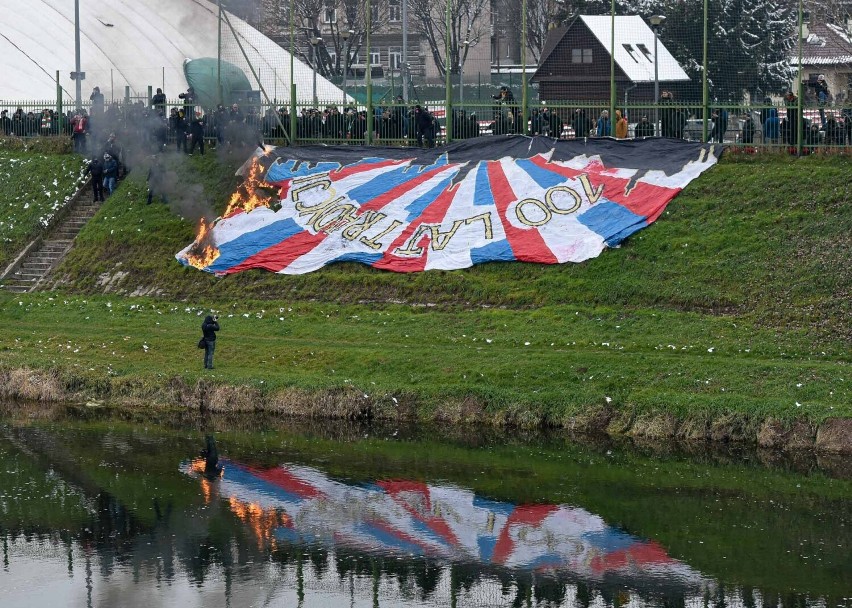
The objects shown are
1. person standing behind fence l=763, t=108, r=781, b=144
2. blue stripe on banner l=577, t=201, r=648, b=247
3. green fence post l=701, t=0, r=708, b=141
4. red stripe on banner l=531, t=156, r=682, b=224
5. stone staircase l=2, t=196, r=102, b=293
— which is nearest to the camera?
blue stripe on banner l=577, t=201, r=648, b=247

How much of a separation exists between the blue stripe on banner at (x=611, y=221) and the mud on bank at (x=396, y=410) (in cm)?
932

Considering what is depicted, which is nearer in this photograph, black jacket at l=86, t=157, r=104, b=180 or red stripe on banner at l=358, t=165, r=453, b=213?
red stripe on banner at l=358, t=165, r=453, b=213

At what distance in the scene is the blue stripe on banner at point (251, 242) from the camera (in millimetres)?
45562

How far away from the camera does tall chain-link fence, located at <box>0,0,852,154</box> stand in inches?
1810

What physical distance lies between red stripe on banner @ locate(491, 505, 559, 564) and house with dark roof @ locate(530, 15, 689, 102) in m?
21.8

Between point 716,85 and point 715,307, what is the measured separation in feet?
35.6

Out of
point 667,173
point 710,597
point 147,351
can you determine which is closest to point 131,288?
point 147,351

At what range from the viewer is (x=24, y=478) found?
3161 centimetres

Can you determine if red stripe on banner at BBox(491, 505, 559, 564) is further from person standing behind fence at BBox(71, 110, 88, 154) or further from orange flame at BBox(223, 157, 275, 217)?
person standing behind fence at BBox(71, 110, 88, 154)

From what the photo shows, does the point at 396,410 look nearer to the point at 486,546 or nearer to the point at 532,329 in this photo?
the point at 532,329

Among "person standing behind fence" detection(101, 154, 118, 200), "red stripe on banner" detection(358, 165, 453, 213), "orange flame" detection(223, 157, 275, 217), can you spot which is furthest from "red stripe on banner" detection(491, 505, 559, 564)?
"person standing behind fence" detection(101, 154, 118, 200)

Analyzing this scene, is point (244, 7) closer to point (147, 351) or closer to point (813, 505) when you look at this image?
point (147, 351)

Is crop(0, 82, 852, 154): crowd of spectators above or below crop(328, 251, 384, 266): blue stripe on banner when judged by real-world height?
above

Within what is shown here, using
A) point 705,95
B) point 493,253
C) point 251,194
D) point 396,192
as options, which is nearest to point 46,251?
point 251,194
